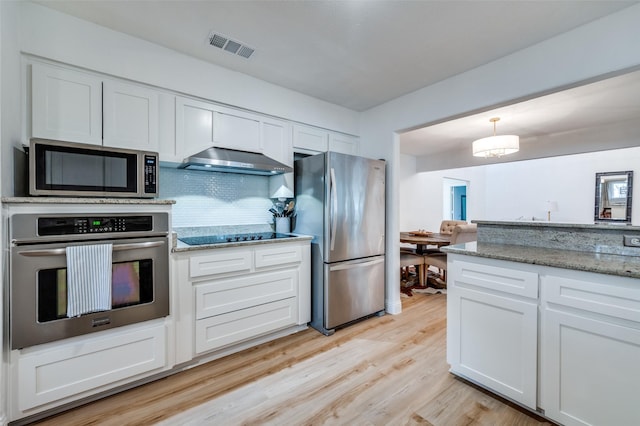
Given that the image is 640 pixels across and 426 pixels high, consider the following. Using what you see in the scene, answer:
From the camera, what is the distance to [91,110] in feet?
6.13

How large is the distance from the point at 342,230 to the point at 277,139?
45.1 inches

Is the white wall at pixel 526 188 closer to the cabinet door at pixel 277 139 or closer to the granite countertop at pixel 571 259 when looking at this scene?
the cabinet door at pixel 277 139

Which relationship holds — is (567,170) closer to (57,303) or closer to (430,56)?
(430,56)

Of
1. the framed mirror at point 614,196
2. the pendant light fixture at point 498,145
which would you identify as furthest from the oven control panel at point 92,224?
the framed mirror at point 614,196

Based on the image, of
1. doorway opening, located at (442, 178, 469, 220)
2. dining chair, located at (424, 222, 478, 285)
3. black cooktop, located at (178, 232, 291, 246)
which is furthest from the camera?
doorway opening, located at (442, 178, 469, 220)

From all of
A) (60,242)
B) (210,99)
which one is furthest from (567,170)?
(60,242)

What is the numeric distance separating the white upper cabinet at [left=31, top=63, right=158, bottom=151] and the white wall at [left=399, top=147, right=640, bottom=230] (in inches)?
199

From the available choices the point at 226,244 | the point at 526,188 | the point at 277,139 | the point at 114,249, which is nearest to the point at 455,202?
the point at 526,188

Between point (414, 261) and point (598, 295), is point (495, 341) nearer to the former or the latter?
point (598, 295)

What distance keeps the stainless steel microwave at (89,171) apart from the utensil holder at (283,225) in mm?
1308

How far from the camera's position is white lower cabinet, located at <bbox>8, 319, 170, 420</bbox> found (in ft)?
4.79

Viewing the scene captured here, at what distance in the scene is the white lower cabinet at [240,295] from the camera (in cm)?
200

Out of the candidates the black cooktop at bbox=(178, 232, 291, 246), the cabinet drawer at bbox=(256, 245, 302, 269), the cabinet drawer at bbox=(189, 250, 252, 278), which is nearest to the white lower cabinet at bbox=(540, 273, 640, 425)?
the cabinet drawer at bbox=(256, 245, 302, 269)

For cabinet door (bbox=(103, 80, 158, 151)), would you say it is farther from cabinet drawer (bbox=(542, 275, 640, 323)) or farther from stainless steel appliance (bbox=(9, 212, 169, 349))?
cabinet drawer (bbox=(542, 275, 640, 323))
